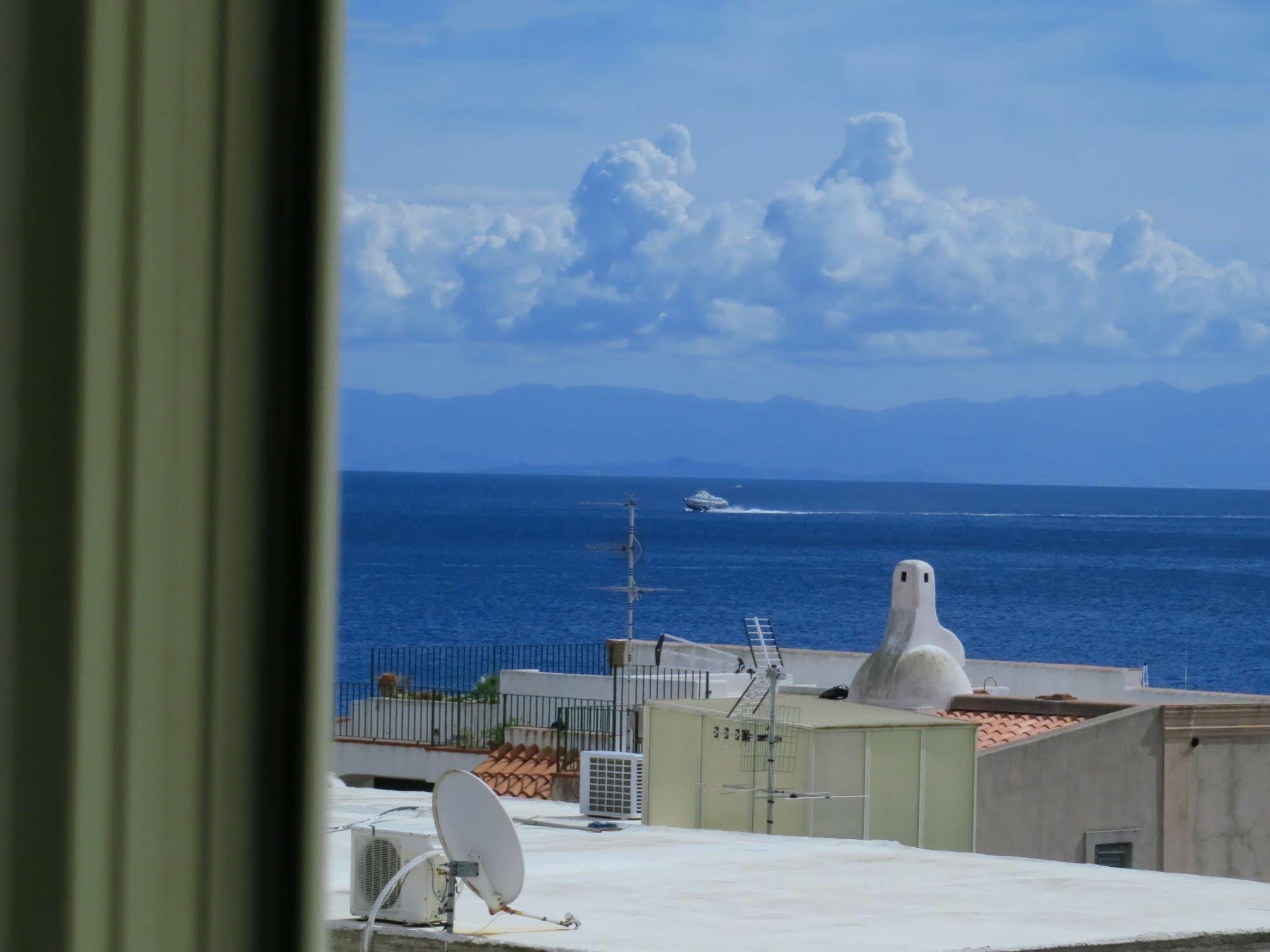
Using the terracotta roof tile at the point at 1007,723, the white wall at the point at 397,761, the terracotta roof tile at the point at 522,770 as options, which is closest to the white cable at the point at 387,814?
the terracotta roof tile at the point at 522,770

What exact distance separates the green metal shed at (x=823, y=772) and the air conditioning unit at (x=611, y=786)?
8.36ft

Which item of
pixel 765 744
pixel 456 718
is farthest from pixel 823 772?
pixel 456 718

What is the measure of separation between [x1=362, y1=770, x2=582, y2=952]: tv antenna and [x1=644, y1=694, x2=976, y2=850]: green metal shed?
33.0 feet

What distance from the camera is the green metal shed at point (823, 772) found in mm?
21469

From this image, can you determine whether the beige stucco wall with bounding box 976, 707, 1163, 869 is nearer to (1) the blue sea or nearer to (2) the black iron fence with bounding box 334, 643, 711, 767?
(2) the black iron fence with bounding box 334, 643, 711, 767

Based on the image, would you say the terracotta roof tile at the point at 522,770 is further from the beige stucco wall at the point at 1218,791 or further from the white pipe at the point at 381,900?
the white pipe at the point at 381,900

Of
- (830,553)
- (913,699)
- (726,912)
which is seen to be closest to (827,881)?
(726,912)

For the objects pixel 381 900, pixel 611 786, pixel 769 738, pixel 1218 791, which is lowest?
pixel 1218 791

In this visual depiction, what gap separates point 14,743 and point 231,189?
348mm

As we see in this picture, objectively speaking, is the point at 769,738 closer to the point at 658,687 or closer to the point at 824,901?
the point at 824,901

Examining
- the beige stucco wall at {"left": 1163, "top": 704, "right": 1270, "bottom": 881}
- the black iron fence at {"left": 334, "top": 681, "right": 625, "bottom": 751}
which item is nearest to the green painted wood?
the beige stucco wall at {"left": 1163, "top": 704, "right": 1270, "bottom": 881}

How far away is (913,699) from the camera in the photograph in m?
27.6

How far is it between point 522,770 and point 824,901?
15.8 m

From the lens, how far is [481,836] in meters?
11.6
